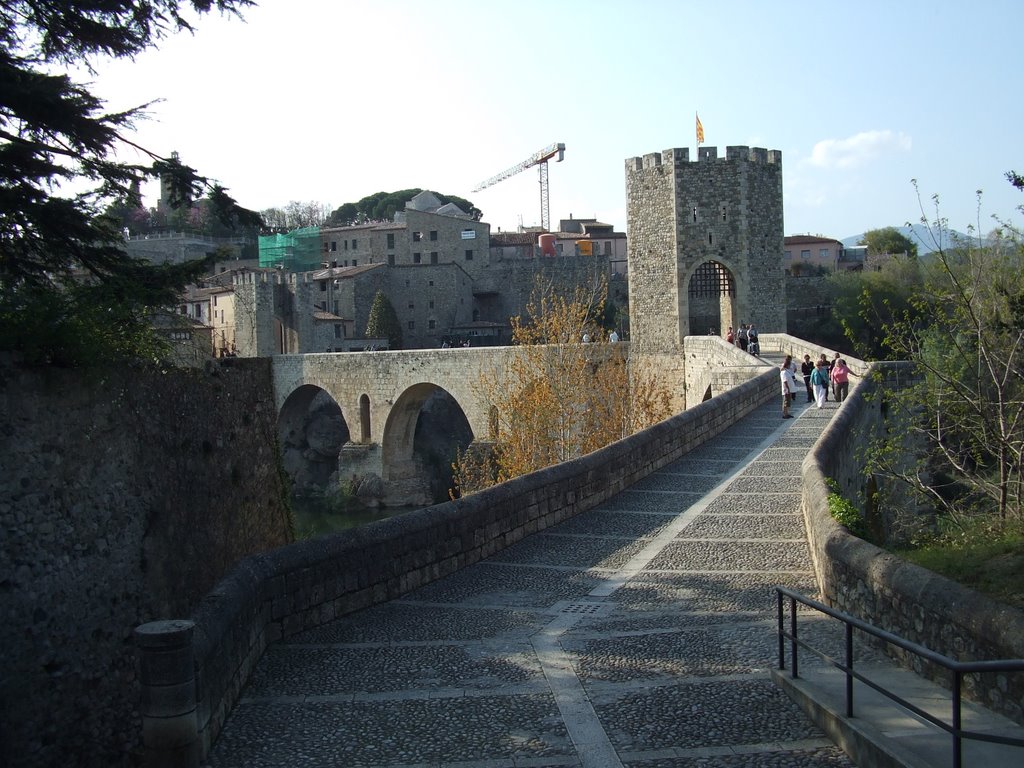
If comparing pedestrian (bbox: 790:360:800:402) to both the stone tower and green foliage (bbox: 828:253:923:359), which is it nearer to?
the stone tower

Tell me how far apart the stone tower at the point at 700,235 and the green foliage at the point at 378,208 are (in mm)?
65400

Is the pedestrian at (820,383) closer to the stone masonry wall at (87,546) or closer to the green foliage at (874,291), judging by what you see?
the stone masonry wall at (87,546)

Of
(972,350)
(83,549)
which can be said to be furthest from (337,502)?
(83,549)

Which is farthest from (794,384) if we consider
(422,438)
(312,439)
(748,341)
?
(312,439)

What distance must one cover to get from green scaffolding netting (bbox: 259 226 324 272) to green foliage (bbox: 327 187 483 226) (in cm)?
2616

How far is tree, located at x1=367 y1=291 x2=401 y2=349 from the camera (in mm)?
57281

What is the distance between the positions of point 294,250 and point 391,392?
33111mm

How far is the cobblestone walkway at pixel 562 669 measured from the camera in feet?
15.9

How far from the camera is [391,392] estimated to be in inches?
1506

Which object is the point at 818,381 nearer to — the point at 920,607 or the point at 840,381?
the point at 840,381

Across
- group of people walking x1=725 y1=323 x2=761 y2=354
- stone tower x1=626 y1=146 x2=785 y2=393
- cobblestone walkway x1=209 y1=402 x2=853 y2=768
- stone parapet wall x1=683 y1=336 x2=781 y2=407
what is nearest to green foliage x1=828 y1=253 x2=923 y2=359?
stone tower x1=626 y1=146 x2=785 y2=393

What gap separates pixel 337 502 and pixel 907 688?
35.5m

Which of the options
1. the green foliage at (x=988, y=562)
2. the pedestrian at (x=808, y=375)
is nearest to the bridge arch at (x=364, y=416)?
the pedestrian at (x=808, y=375)

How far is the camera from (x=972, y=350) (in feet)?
38.4
